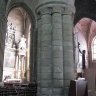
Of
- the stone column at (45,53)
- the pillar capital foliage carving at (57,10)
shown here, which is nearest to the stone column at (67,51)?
the pillar capital foliage carving at (57,10)

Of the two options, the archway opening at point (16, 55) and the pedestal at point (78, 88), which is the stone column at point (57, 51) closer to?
the pedestal at point (78, 88)

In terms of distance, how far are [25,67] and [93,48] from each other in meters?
7.92

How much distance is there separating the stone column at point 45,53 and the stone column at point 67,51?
0.60m

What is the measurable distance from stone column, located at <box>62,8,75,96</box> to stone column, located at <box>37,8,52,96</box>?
595 mm

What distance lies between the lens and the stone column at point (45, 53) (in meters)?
8.89

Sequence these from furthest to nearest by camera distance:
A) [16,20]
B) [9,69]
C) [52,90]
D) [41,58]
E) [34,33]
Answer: [16,20]
[9,69]
[34,33]
[41,58]
[52,90]

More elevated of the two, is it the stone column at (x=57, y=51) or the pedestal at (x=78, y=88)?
the stone column at (x=57, y=51)

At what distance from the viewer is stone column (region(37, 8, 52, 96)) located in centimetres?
889

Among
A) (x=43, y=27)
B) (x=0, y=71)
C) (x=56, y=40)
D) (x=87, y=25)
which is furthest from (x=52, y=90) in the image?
(x=87, y=25)

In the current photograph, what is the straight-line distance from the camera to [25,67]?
24.0m

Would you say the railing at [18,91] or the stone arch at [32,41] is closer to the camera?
the railing at [18,91]

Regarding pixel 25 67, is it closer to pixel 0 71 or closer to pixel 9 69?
pixel 9 69

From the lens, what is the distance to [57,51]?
29.6 feet

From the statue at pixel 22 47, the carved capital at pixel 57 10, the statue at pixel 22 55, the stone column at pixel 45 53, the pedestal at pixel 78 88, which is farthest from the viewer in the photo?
the statue at pixel 22 47
